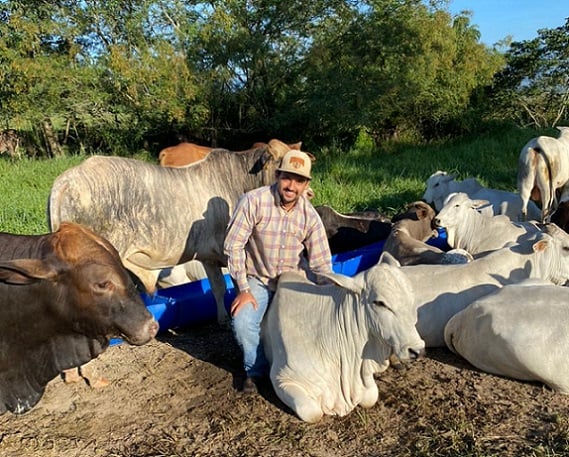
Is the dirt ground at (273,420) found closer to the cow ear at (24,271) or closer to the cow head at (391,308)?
the cow head at (391,308)

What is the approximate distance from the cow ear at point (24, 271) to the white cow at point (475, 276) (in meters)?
2.90

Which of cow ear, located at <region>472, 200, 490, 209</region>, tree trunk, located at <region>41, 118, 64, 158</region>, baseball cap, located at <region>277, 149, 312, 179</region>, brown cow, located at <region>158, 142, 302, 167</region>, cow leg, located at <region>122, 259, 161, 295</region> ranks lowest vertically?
cow ear, located at <region>472, 200, 490, 209</region>

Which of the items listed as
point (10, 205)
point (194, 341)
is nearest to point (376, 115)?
point (10, 205)

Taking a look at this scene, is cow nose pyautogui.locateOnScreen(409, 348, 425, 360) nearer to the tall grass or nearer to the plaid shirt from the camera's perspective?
the plaid shirt

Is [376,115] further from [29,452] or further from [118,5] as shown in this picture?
[29,452]

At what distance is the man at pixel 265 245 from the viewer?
4.32 m

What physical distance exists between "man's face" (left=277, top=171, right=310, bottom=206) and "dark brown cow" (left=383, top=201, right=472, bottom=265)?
220 centimetres

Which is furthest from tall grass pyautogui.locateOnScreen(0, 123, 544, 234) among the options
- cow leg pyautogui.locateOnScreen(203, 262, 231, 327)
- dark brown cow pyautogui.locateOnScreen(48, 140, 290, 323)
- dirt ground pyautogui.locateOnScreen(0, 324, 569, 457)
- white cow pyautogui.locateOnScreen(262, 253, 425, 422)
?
white cow pyautogui.locateOnScreen(262, 253, 425, 422)

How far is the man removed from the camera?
170 inches

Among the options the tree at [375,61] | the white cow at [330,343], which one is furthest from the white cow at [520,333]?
the tree at [375,61]

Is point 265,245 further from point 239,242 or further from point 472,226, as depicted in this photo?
point 472,226

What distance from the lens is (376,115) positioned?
56.5 ft

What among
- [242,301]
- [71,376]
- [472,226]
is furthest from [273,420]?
[472,226]

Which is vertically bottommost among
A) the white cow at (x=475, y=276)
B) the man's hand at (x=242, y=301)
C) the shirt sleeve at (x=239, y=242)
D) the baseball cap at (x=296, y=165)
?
the white cow at (x=475, y=276)
